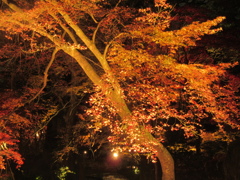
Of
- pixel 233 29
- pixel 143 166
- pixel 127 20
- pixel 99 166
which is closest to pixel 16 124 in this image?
pixel 143 166

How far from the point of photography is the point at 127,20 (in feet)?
43.0

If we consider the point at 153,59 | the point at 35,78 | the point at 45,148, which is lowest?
the point at 45,148

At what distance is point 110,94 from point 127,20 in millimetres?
5974

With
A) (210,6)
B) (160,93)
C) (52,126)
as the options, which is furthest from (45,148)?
(210,6)

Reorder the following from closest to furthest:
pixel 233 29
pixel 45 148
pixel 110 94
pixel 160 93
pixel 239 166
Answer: pixel 110 94 < pixel 160 93 < pixel 239 166 < pixel 233 29 < pixel 45 148

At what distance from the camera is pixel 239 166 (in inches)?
409

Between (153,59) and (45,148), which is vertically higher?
(153,59)

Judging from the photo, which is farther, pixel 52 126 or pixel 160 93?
pixel 52 126

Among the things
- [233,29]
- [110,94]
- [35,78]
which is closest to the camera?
[110,94]

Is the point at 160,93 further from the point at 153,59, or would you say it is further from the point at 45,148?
the point at 45,148

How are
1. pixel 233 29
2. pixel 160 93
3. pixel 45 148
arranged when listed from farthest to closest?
pixel 45 148, pixel 233 29, pixel 160 93

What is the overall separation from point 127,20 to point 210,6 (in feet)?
15.8

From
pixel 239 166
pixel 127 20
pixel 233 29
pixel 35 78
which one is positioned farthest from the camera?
pixel 35 78

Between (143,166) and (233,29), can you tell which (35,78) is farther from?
(233,29)
